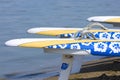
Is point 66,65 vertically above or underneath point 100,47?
underneath

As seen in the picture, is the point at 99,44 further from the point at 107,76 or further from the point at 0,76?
the point at 0,76

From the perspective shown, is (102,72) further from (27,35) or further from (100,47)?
(27,35)

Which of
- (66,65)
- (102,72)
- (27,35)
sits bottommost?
(102,72)

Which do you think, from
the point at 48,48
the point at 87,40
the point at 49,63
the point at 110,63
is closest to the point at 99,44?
the point at 87,40

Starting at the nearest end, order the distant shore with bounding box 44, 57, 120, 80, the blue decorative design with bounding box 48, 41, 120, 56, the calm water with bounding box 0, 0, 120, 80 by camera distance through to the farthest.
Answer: the blue decorative design with bounding box 48, 41, 120, 56 → the distant shore with bounding box 44, 57, 120, 80 → the calm water with bounding box 0, 0, 120, 80

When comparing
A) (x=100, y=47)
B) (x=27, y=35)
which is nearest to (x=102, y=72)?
(x=100, y=47)

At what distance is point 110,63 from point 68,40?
2.72 meters

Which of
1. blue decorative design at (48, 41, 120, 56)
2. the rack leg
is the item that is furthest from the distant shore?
the rack leg

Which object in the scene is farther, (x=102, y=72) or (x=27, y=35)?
(x=27, y=35)

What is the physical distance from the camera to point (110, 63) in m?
10.3

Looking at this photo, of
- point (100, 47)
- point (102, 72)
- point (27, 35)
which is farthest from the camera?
point (27, 35)

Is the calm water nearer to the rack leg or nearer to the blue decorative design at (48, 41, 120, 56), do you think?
the rack leg

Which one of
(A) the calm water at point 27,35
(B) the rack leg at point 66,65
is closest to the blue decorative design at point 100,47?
(B) the rack leg at point 66,65

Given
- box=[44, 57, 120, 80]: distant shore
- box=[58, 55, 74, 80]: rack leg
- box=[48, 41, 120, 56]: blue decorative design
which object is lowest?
box=[44, 57, 120, 80]: distant shore
